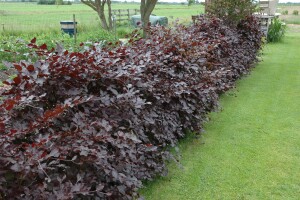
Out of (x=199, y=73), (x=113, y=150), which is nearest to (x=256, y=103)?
(x=199, y=73)

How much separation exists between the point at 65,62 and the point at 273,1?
15691 millimetres

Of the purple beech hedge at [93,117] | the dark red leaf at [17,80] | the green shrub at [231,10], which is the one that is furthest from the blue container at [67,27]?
the dark red leaf at [17,80]

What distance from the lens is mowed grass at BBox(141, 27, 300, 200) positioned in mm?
3082

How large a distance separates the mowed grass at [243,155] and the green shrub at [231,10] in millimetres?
2170

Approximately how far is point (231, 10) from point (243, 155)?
15.6 feet

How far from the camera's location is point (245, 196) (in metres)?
3.00

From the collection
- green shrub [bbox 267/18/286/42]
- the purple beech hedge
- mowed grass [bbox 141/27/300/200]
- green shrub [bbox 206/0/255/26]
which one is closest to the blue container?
green shrub [bbox 267/18/286/42]

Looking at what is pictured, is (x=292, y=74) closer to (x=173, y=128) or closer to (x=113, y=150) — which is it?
(x=173, y=128)

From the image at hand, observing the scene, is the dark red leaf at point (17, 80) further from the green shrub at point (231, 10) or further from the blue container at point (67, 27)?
the blue container at point (67, 27)

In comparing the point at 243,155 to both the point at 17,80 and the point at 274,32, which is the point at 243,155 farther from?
the point at 274,32

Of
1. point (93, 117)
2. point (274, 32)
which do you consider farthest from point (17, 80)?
point (274, 32)

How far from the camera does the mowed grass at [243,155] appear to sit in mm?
3082

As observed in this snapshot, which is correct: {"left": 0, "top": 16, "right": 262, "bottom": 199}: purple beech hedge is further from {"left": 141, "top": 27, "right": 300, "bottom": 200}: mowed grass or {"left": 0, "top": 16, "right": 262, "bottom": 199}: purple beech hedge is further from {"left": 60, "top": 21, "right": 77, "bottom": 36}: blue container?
{"left": 60, "top": 21, "right": 77, "bottom": 36}: blue container

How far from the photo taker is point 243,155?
3770 millimetres
